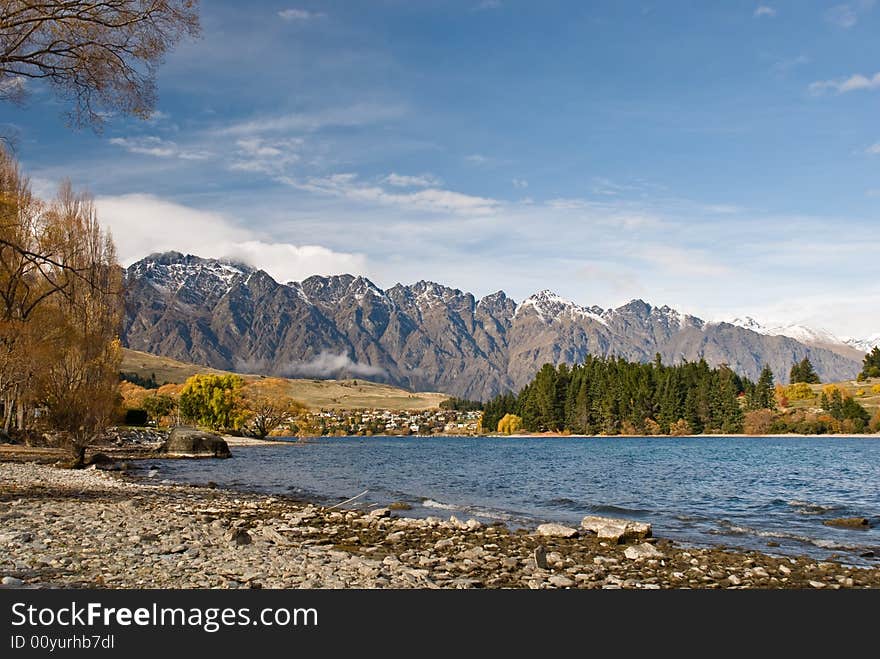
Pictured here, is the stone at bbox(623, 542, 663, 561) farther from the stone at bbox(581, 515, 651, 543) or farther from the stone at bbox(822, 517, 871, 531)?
the stone at bbox(822, 517, 871, 531)

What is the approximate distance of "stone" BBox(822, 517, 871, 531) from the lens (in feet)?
68.1

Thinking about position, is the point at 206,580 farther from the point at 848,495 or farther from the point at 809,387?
the point at 809,387

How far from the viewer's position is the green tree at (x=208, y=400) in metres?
105

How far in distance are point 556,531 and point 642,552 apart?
3.44 meters

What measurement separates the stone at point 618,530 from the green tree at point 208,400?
96.6 meters

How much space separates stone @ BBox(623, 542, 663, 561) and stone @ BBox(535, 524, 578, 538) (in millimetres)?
2406

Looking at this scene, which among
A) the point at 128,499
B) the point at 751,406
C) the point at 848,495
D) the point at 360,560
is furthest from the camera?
the point at 751,406

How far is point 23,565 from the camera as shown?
33.7ft

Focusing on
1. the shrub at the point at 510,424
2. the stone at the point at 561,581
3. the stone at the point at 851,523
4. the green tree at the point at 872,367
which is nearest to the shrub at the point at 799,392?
the green tree at the point at 872,367

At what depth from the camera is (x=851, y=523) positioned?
21109 millimetres

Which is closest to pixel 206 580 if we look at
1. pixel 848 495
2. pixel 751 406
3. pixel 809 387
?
pixel 848 495

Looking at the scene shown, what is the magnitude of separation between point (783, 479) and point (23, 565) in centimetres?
4106

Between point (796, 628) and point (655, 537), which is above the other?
point (796, 628)

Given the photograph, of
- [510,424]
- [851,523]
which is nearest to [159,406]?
[510,424]
